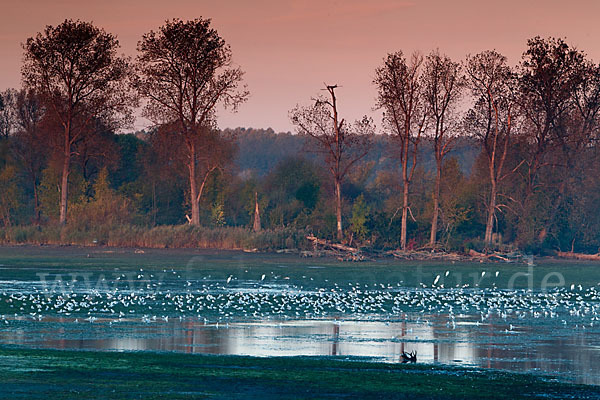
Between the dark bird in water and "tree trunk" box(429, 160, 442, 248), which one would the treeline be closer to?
"tree trunk" box(429, 160, 442, 248)

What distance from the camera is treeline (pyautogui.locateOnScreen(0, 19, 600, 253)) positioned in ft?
181

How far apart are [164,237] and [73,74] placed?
1438cm

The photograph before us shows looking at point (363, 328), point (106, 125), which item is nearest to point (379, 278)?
point (363, 328)

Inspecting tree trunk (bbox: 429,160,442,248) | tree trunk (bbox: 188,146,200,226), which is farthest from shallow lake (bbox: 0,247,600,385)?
tree trunk (bbox: 188,146,200,226)

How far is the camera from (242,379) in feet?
44.1

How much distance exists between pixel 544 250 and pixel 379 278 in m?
23.6

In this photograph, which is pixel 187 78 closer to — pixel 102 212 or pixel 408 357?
pixel 102 212

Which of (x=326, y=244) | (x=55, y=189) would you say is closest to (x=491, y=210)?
(x=326, y=244)

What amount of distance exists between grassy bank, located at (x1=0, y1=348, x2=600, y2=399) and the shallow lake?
0.94 m

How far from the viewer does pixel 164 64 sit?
2382 inches

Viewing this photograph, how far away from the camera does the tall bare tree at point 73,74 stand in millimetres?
62375

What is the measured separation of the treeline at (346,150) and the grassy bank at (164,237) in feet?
0.36

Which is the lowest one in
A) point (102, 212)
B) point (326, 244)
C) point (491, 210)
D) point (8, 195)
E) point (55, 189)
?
point (326, 244)

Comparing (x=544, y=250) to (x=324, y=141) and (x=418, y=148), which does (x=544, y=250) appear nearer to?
(x=418, y=148)
